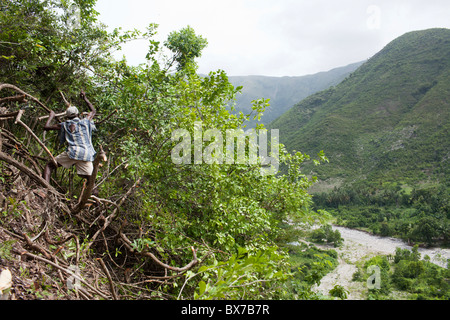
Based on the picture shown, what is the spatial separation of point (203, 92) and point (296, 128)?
3376 inches

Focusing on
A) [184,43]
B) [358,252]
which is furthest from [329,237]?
[184,43]

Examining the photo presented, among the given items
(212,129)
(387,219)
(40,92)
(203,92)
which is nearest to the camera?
(212,129)

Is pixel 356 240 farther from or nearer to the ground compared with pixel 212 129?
nearer to the ground

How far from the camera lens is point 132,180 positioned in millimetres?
3957

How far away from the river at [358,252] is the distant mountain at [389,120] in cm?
1533

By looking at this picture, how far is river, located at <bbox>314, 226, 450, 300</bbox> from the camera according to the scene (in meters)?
36.5

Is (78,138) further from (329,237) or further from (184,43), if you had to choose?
(329,237)

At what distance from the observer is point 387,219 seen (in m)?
53.7

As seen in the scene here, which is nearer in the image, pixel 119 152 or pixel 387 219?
pixel 119 152

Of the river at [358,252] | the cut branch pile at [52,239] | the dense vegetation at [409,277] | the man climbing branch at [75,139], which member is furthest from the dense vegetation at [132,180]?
the river at [358,252]

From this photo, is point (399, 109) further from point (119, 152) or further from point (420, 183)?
point (119, 152)

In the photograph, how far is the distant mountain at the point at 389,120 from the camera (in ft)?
194
